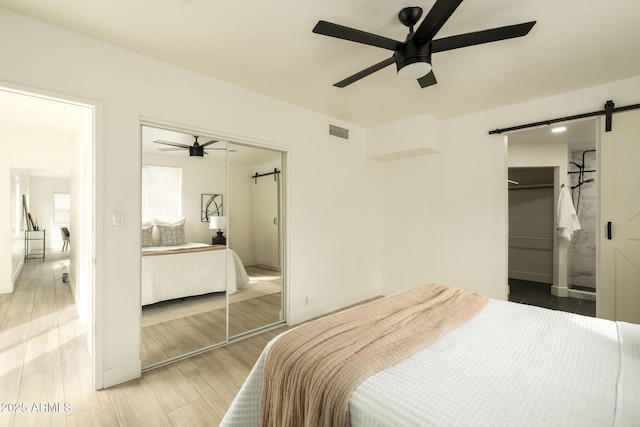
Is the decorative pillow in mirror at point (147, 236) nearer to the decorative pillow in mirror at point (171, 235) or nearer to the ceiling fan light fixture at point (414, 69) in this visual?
the decorative pillow in mirror at point (171, 235)

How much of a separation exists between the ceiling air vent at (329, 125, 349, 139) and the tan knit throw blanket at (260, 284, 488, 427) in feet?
8.87

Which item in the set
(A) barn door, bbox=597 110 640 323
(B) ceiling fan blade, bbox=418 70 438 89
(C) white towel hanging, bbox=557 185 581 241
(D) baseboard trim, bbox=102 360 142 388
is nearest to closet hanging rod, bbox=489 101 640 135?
(A) barn door, bbox=597 110 640 323

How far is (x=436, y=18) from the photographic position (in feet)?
4.90

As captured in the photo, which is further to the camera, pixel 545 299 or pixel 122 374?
pixel 545 299

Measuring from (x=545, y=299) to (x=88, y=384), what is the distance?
5560 mm

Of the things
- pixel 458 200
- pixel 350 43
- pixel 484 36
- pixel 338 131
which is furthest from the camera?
pixel 338 131

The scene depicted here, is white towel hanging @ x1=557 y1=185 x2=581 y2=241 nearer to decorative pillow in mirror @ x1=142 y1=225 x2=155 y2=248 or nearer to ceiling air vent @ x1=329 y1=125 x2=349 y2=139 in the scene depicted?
ceiling air vent @ x1=329 y1=125 x2=349 y2=139

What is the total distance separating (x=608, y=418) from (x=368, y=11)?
2249 millimetres

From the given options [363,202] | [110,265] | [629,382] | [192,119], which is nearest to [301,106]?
[192,119]

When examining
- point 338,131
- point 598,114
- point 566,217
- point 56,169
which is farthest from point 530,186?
point 56,169

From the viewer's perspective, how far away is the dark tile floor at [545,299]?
387 centimetres

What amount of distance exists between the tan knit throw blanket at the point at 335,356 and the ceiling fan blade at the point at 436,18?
5.36 ft

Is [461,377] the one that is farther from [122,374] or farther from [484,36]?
[122,374]

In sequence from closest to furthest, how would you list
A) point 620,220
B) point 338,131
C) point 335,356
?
point 335,356, point 620,220, point 338,131
